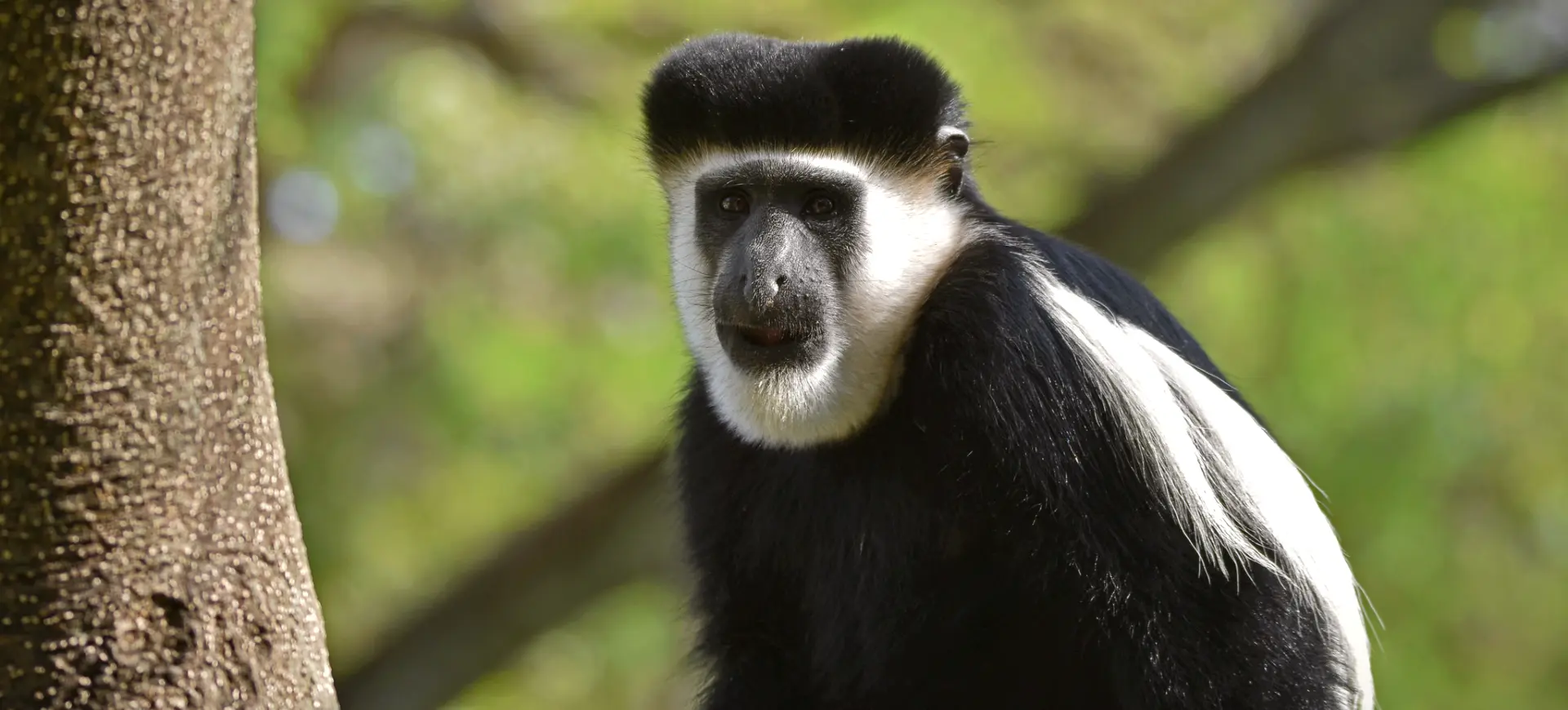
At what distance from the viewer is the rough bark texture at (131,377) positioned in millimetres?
1498

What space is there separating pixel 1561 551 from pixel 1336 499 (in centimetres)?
81

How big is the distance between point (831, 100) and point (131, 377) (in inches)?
46.4

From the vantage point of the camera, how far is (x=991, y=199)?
533 cm

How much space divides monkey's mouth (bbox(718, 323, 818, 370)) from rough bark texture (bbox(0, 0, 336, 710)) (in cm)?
77

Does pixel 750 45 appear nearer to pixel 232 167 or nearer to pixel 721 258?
pixel 721 258

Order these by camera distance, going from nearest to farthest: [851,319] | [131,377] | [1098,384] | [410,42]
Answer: [131,377]
[1098,384]
[851,319]
[410,42]

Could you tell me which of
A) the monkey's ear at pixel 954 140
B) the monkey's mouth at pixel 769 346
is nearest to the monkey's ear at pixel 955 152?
the monkey's ear at pixel 954 140

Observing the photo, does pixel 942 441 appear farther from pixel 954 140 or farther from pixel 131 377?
pixel 131 377

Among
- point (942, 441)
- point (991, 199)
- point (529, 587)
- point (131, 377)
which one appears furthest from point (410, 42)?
point (131, 377)

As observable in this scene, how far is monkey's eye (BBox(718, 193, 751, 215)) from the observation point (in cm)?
234

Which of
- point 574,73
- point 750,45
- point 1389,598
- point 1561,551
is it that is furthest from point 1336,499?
point 750,45

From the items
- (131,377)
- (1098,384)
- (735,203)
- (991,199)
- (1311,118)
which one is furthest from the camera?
(991,199)

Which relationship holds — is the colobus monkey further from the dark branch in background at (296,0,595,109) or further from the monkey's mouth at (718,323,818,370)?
the dark branch in background at (296,0,595,109)

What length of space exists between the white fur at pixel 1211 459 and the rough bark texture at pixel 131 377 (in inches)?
44.2
